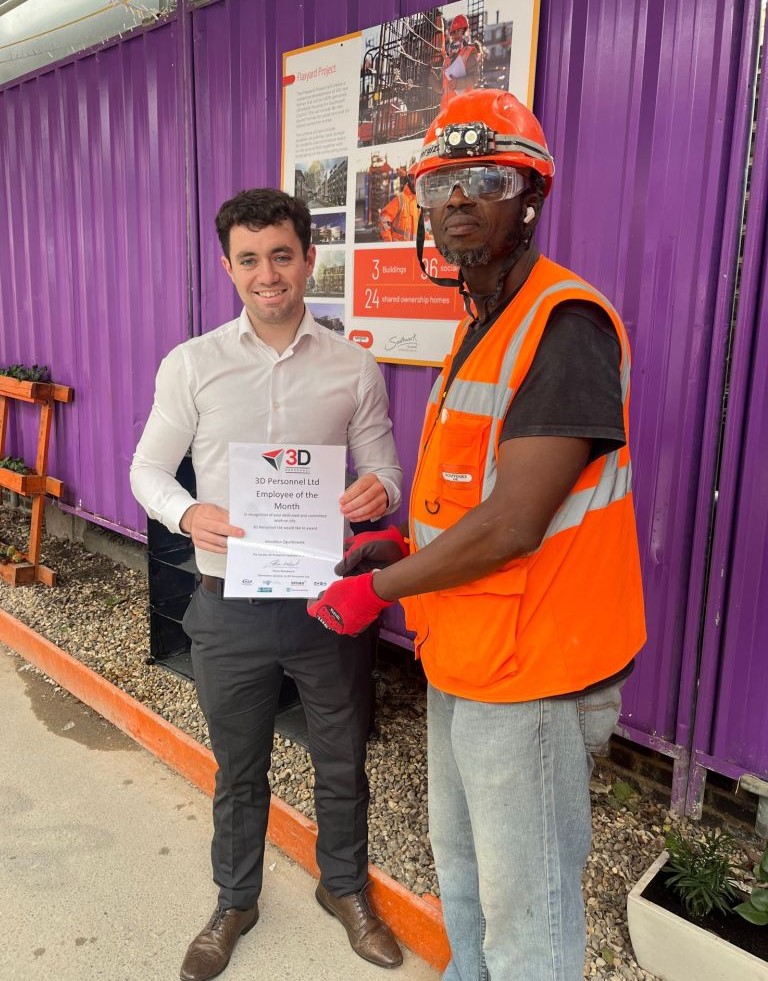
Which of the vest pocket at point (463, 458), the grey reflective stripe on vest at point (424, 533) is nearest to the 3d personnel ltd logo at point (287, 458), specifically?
the grey reflective stripe on vest at point (424, 533)

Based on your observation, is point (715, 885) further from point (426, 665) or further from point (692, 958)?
point (426, 665)

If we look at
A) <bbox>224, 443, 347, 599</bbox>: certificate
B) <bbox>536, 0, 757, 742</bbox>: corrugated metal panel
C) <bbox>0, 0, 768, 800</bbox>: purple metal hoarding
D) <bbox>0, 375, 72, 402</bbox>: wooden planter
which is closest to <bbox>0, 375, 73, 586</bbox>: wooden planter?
<bbox>0, 375, 72, 402</bbox>: wooden planter

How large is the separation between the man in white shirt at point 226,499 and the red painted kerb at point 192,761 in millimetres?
117

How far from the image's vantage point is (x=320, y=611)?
5.60ft

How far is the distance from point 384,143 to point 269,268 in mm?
1415

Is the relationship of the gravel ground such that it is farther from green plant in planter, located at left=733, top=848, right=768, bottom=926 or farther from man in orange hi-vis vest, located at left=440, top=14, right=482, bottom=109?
man in orange hi-vis vest, located at left=440, top=14, right=482, bottom=109

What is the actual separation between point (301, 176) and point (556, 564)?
272cm

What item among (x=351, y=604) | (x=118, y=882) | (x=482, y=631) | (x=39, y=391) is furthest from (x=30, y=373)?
(x=482, y=631)

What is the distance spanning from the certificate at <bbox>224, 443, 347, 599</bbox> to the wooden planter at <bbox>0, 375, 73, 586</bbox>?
12.6 ft

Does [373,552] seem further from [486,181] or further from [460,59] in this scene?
[460,59]

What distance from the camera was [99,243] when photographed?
4992mm

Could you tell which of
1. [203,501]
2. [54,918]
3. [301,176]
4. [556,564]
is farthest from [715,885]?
[301,176]

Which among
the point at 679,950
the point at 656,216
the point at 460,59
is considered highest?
the point at 460,59
